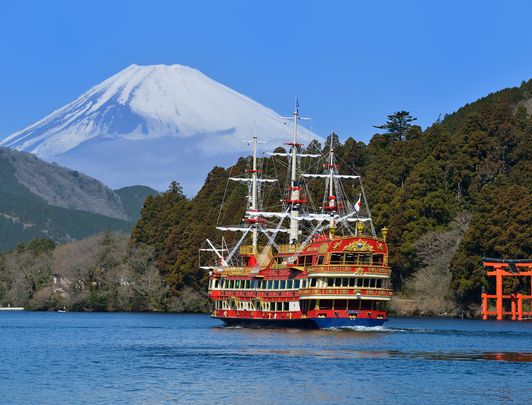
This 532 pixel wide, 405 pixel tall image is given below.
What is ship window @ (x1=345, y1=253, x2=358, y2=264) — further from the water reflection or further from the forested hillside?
the forested hillside

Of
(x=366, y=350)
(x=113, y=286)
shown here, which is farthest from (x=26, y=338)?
(x=113, y=286)

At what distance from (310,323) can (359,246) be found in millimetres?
6526

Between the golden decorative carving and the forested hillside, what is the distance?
68.2 ft

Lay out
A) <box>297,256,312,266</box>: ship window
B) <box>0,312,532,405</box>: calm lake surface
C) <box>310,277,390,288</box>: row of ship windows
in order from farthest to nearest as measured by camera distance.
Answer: <box>297,256,312,266</box>: ship window < <box>310,277,390,288</box>: row of ship windows < <box>0,312,532,405</box>: calm lake surface

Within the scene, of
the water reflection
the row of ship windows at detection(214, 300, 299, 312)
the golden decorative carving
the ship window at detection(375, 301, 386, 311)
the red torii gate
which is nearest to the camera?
the water reflection

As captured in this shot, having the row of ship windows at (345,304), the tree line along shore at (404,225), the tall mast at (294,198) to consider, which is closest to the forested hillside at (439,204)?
the tree line along shore at (404,225)

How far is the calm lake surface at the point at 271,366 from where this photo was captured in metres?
45.9

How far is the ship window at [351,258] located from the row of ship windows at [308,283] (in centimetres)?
99

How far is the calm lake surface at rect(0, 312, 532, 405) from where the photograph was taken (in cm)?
4594

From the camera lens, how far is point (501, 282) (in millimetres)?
93750

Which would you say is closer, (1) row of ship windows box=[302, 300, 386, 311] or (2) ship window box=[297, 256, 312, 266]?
(1) row of ship windows box=[302, 300, 386, 311]

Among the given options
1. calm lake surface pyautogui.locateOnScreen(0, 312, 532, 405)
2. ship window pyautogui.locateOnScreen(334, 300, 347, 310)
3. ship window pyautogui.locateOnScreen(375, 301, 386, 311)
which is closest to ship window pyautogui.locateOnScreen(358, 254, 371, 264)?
ship window pyautogui.locateOnScreen(334, 300, 347, 310)

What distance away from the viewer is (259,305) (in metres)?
87.1

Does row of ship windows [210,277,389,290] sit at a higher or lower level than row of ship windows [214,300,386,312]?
higher
